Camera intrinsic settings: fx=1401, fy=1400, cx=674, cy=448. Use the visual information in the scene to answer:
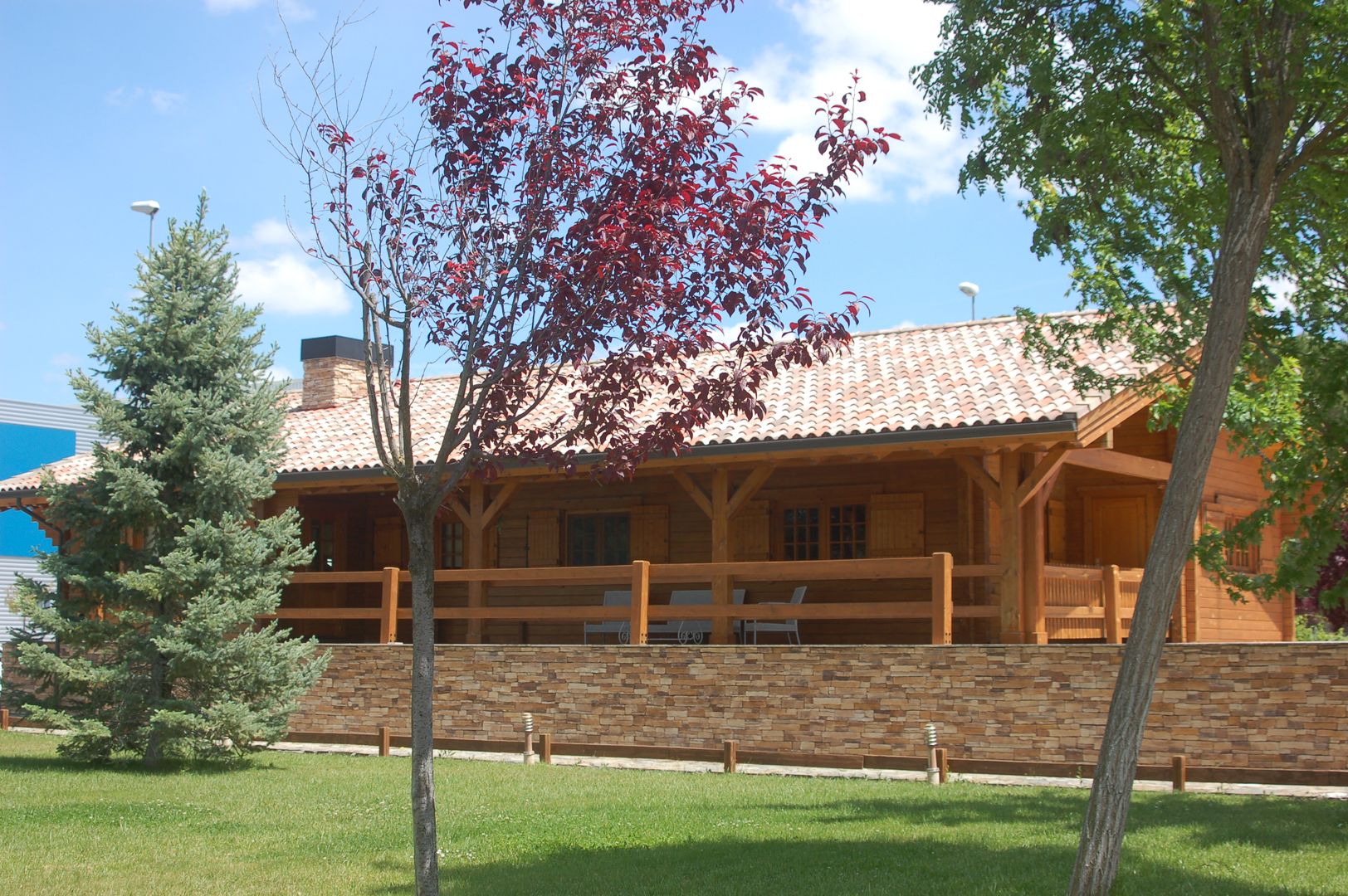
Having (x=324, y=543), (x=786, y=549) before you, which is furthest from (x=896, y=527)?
(x=324, y=543)

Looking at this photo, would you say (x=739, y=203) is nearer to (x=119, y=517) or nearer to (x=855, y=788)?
(x=855, y=788)

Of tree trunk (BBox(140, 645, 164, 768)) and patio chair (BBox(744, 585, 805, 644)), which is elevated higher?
patio chair (BBox(744, 585, 805, 644))

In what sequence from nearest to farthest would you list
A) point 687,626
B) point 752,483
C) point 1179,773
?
point 1179,773 < point 752,483 < point 687,626

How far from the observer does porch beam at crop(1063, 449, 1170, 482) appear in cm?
1576

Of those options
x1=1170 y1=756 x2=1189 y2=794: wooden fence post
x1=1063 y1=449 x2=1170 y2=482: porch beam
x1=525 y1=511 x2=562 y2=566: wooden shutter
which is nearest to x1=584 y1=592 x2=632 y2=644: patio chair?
x1=525 y1=511 x2=562 y2=566: wooden shutter

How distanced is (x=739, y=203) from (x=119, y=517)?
10190mm

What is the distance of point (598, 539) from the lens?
21078 mm

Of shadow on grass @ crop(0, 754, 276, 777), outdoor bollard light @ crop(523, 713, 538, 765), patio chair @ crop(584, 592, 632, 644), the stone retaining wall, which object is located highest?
patio chair @ crop(584, 592, 632, 644)

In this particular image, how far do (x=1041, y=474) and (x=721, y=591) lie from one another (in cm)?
401

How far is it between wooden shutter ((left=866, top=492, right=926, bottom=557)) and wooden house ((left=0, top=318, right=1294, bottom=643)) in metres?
0.03

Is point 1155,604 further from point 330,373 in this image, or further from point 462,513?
point 330,373

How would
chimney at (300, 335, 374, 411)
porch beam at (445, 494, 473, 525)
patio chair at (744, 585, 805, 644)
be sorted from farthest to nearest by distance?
chimney at (300, 335, 374, 411) → porch beam at (445, 494, 473, 525) → patio chair at (744, 585, 805, 644)

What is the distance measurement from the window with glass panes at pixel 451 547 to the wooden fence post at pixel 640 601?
710 centimetres

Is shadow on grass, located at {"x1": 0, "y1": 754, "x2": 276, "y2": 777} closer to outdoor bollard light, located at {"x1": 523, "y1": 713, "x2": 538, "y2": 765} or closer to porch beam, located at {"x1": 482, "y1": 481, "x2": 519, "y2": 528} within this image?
outdoor bollard light, located at {"x1": 523, "y1": 713, "x2": 538, "y2": 765}
